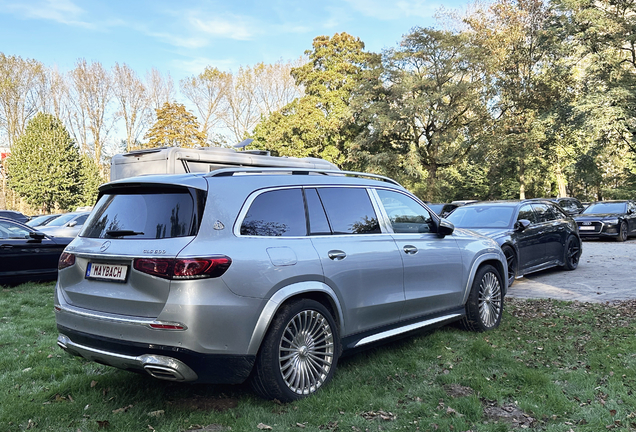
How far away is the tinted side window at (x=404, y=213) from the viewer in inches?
205

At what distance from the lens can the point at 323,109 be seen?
38.8m

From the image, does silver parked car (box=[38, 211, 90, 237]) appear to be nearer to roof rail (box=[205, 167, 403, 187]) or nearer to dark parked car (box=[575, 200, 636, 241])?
roof rail (box=[205, 167, 403, 187])

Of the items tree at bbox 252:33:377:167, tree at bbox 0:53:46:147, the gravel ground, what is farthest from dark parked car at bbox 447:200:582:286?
tree at bbox 0:53:46:147

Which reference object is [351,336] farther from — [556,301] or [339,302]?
[556,301]

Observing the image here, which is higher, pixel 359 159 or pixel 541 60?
pixel 541 60

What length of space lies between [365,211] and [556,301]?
4393mm

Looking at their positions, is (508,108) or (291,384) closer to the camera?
(291,384)

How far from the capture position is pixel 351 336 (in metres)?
4.50

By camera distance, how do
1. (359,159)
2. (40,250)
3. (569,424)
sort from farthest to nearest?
(359,159), (40,250), (569,424)

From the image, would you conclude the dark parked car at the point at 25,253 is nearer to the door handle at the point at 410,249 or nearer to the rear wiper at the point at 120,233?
the rear wiper at the point at 120,233

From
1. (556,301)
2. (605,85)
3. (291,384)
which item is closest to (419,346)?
(291,384)

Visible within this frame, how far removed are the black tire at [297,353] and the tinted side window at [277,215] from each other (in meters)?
0.57

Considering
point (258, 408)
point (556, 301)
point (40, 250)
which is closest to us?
point (258, 408)

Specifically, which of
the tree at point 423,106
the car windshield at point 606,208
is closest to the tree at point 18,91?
the tree at point 423,106
